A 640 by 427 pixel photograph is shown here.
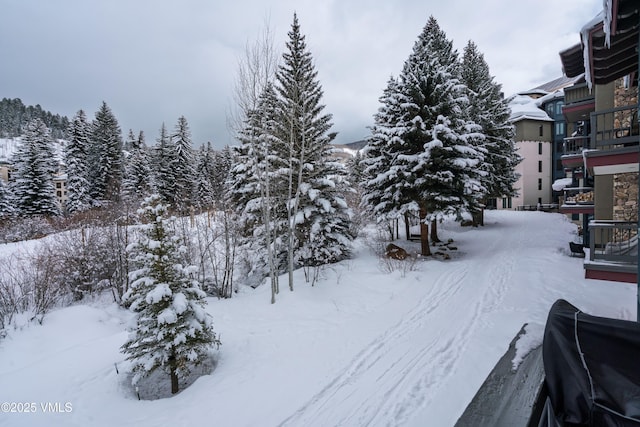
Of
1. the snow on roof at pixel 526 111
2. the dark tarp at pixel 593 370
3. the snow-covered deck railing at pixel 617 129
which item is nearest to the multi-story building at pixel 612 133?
the snow-covered deck railing at pixel 617 129

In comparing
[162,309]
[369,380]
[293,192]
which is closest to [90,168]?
[293,192]

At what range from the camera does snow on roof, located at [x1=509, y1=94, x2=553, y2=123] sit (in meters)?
35.9

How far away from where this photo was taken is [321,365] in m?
5.50

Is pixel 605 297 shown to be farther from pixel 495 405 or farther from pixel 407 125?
pixel 407 125

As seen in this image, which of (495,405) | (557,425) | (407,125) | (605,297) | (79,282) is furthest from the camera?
(407,125)

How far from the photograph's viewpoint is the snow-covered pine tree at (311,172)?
1183 cm

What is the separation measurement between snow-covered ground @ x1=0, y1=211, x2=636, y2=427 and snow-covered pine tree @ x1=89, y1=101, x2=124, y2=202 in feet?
78.9

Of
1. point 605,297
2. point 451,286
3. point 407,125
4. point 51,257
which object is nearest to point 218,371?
point 451,286

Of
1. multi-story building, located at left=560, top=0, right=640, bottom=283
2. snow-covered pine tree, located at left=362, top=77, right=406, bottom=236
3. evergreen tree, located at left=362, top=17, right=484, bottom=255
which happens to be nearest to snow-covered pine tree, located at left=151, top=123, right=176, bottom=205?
snow-covered pine tree, located at left=362, top=77, right=406, bottom=236

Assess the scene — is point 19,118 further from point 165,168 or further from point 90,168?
point 165,168

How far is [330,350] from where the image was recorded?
6.09 meters

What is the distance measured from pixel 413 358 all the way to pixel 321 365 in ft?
5.57

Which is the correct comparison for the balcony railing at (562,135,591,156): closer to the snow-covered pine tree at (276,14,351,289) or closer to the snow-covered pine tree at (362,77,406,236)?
the snow-covered pine tree at (362,77,406,236)

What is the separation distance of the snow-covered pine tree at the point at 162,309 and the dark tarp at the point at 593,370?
17.5 ft
